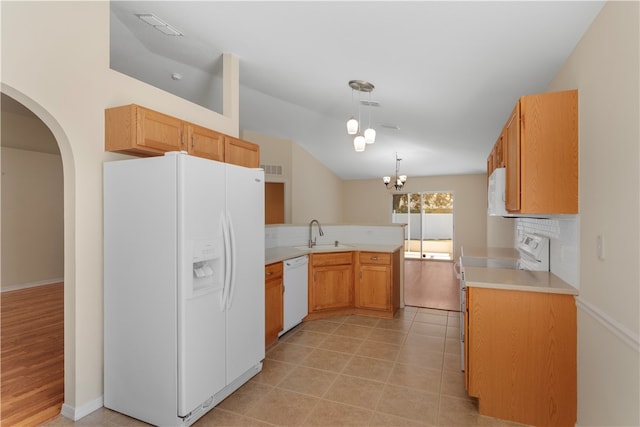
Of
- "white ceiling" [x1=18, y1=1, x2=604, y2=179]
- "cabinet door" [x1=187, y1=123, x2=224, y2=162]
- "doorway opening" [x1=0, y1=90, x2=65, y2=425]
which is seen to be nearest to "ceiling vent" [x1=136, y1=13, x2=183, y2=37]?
"white ceiling" [x1=18, y1=1, x2=604, y2=179]

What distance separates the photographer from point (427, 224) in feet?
32.0

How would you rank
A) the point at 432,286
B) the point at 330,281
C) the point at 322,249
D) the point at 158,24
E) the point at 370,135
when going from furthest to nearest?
the point at 432,286 → the point at 322,249 → the point at 330,281 → the point at 370,135 → the point at 158,24

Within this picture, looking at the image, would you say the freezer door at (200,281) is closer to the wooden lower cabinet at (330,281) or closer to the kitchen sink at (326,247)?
the wooden lower cabinet at (330,281)

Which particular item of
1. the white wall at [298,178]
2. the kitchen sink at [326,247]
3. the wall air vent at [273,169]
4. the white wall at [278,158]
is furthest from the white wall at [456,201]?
the kitchen sink at [326,247]

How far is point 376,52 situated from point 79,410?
3280 mm

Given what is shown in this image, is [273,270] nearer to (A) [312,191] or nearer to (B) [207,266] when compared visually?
(B) [207,266]

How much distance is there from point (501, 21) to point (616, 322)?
172cm

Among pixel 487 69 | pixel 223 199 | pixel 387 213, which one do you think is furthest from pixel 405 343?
pixel 387 213

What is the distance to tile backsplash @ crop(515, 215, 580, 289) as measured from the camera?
2152mm

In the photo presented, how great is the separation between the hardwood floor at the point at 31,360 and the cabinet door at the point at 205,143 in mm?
2100

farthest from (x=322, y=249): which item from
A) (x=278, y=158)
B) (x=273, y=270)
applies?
(x=278, y=158)

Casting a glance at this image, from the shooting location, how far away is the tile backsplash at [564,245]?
215 cm

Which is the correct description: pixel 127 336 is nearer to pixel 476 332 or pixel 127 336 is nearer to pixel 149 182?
pixel 149 182

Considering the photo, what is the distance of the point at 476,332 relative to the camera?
2307 mm
